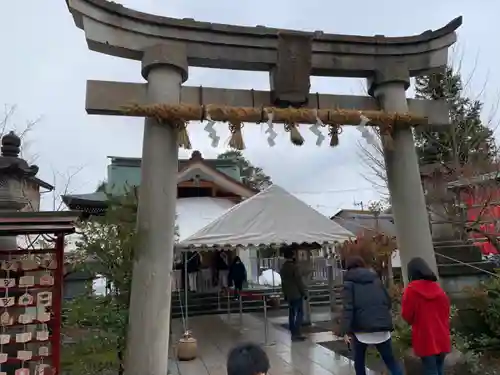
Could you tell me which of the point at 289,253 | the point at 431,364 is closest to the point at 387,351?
the point at 431,364

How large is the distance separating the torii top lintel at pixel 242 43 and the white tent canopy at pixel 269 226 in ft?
10.6

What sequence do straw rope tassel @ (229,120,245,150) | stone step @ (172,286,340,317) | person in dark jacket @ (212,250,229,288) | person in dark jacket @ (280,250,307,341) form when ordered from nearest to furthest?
1. straw rope tassel @ (229,120,245,150)
2. person in dark jacket @ (280,250,307,341)
3. stone step @ (172,286,340,317)
4. person in dark jacket @ (212,250,229,288)

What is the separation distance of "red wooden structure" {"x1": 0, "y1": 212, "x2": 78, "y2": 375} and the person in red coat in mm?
3818

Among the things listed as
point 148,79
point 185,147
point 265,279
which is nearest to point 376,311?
point 185,147

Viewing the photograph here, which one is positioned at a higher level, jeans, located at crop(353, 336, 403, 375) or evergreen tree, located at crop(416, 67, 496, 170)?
evergreen tree, located at crop(416, 67, 496, 170)

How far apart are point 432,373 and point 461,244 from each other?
406cm

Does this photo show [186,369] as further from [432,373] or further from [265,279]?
[265,279]

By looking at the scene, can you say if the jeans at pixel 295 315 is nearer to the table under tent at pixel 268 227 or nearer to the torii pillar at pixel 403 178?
the table under tent at pixel 268 227

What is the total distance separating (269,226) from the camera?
8.91 meters

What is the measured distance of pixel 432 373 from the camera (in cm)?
471

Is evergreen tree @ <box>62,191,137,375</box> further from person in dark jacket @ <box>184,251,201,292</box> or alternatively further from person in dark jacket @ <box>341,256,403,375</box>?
person in dark jacket @ <box>184,251,201,292</box>

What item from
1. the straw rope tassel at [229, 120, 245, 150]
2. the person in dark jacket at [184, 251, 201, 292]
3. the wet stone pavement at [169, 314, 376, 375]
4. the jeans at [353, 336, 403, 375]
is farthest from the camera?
A: the person in dark jacket at [184, 251, 201, 292]

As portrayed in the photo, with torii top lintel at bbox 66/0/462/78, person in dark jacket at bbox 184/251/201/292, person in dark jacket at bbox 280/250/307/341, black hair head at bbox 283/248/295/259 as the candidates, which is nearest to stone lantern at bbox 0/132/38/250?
torii top lintel at bbox 66/0/462/78

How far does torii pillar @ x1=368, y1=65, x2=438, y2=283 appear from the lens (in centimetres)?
676
